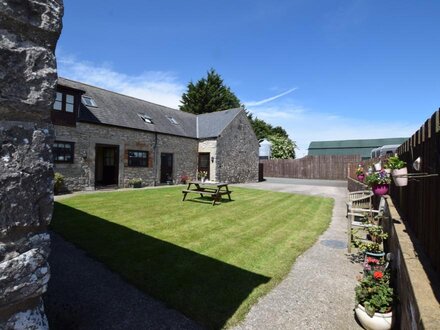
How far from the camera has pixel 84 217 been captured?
26.4 ft

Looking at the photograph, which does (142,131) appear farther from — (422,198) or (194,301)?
(422,198)

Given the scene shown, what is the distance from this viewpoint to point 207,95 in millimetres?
40250

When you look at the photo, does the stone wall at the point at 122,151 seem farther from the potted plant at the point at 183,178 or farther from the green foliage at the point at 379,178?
the green foliage at the point at 379,178

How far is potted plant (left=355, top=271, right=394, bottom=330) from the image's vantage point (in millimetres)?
3051

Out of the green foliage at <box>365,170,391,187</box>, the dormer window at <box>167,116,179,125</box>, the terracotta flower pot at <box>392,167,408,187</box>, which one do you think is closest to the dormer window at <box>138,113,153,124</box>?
the dormer window at <box>167,116,179,125</box>

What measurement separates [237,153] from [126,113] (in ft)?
32.8

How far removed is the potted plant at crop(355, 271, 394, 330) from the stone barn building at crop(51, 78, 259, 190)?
513 inches

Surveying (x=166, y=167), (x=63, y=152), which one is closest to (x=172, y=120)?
(x=166, y=167)

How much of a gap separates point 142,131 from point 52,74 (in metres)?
17.0

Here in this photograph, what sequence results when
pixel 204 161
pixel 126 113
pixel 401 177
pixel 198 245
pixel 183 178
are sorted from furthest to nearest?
pixel 204 161
pixel 183 178
pixel 126 113
pixel 198 245
pixel 401 177

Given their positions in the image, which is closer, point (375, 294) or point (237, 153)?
point (375, 294)

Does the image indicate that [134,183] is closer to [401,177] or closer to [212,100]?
[401,177]

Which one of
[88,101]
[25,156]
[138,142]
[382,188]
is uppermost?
[88,101]

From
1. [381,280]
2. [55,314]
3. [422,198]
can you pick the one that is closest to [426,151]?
[422,198]
